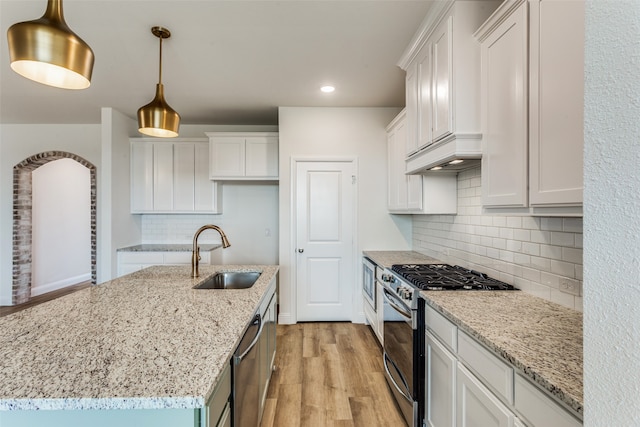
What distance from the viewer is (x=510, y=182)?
1.40 metres

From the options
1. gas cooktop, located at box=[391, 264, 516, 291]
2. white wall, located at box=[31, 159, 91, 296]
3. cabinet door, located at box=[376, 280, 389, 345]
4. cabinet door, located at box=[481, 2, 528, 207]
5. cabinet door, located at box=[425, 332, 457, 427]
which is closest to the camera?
cabinet door, located at box=[481, 2, 528, 207]

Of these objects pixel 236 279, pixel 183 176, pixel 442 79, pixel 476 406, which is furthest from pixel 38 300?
pixel 442 79

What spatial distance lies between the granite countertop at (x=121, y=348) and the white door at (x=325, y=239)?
201cm

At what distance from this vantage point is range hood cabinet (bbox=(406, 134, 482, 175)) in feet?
5.61

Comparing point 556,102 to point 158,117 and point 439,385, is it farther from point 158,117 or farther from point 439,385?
point 158,117

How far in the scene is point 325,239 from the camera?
371cm

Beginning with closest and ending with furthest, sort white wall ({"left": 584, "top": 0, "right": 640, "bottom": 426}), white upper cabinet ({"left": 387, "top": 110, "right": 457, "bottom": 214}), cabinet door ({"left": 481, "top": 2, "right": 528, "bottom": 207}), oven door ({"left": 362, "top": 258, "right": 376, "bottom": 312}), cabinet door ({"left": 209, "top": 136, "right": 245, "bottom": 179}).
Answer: white wall ({"left": 584, "top": 0, "right": 640, "bottom": 426}) < cabinet door ({"left": 481, "top": 2, "right": 528, "bottom": 207}) < white upper cabinet ({"left": 387, "top": 110, "right": 457, "bottom": 214}) < oven door ({"left": 362, "top": 258, "right": 376, "bottom": 312}) < cabinet door ({"left": 209, "top": 136, "right": 245, "bottom": 179})

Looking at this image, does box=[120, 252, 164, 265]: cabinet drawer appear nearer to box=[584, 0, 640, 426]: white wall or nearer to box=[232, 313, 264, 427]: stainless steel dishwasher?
box=[232, 313, 264, 427]: stainless steel dishwasher

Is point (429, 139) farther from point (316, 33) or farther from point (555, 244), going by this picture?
point (316, 33)

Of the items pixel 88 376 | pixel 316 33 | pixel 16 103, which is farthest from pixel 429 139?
pixel 16 103

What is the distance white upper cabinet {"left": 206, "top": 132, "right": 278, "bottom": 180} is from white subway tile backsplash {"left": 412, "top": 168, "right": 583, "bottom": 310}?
222cm

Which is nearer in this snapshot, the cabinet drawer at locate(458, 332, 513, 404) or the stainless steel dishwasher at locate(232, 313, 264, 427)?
the cabinet drawer at locate(458, 332, 513, 404)

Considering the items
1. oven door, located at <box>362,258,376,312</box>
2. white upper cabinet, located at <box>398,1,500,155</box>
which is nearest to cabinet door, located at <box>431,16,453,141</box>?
white upper cabinet, located at <box>398,1,500,155</box>

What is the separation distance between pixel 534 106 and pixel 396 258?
6.69ft
